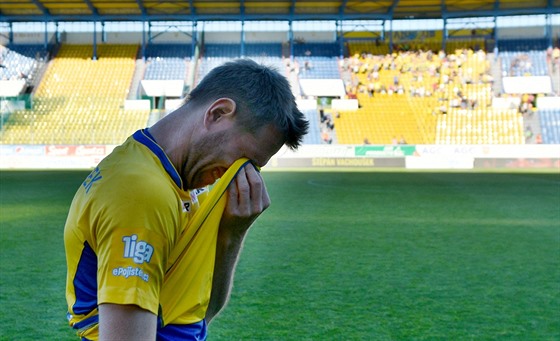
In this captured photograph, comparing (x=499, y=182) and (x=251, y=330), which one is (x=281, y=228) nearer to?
(x=251, y=330)

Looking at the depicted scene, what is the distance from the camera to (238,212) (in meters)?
2.09

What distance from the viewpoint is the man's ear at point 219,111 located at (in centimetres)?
206

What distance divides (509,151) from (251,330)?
34.6 m

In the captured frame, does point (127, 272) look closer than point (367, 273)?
Yes

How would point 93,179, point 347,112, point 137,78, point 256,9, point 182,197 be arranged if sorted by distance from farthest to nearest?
point 256,9
point 137,78
point 347,112
point 182,197
point 93,179

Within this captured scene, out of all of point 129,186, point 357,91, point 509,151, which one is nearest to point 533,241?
point 129,186

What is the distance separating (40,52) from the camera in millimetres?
51969

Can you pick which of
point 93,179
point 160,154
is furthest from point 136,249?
point 160,154

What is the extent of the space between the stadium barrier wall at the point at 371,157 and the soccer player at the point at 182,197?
3542 centimetres

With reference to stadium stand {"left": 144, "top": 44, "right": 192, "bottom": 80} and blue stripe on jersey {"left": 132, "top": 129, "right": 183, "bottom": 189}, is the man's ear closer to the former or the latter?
blue stripe on jersey {"left": 132, "top": 129, "right": 183, "bottom": 189}

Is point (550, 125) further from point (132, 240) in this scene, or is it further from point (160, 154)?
point (132, 240)

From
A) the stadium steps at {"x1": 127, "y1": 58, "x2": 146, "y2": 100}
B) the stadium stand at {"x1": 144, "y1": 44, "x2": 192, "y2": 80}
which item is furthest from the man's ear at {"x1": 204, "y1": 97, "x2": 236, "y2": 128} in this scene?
the stadium stand at {"x1": 144, "y1": 44, "x2": 192, "y2": 80}

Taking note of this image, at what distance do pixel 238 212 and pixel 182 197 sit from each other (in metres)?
0.20

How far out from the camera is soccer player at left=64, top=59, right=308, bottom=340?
1.77m
